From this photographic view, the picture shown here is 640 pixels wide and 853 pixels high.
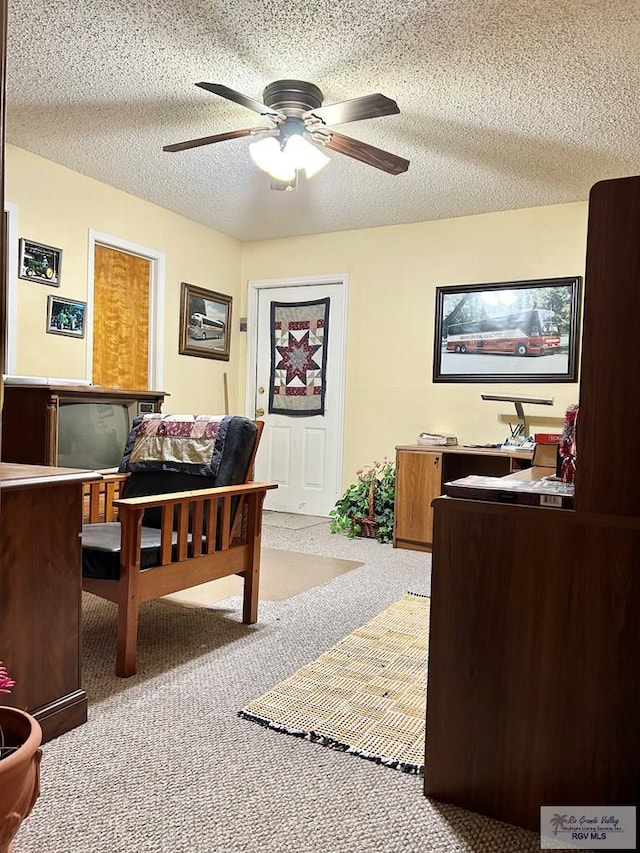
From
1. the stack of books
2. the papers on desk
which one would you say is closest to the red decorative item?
the papers on desk

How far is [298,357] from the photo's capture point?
18.4 feet

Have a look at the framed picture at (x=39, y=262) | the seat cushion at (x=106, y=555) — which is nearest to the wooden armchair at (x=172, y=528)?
the seat cushion at (x=106, y=555)

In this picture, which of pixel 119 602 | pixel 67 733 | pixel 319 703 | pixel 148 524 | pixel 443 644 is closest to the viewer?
pixel 443 644

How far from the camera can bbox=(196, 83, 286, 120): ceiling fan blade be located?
2498mm

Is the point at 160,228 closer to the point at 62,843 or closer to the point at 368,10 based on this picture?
the point at 368,10

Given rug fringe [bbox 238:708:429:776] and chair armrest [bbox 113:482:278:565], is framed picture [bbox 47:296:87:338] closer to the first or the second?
chair armrest [bbox 113:482:278:565]

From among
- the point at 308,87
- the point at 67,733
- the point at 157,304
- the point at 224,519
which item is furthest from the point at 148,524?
the point at 157,304

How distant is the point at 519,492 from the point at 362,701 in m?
0.99

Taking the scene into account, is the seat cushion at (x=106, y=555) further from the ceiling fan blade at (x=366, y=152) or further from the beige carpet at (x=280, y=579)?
the ceiling fan blade at (x=366, y=152)

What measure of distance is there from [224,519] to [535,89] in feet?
7.87

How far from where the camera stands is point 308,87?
115 inches

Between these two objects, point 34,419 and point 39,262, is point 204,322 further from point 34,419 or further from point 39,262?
point 34,419

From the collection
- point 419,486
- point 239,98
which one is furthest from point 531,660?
point 419,486

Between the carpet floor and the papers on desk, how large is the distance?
722mm
